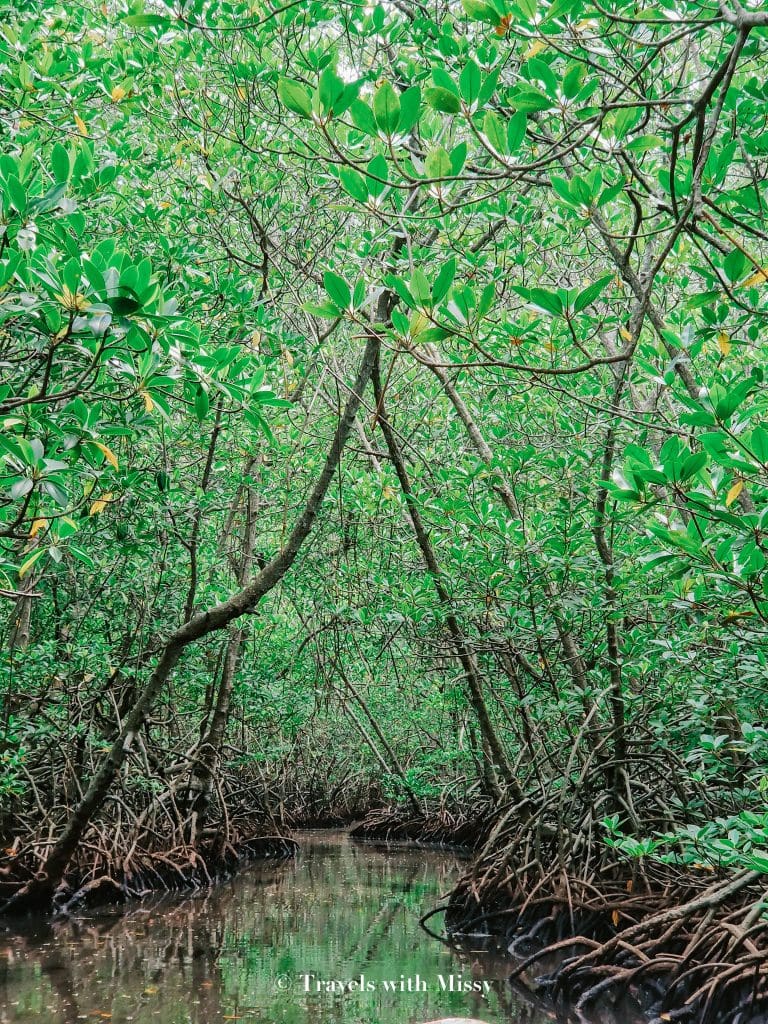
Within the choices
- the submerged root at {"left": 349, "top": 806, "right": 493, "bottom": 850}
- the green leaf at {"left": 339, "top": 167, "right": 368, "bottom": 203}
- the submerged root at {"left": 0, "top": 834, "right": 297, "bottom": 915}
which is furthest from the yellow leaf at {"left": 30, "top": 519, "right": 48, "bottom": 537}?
the submerged root at {"left": 349, "top": 806, "right": 493, "bottom": 850}

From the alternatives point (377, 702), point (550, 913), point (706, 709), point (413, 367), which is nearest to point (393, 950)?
point (550, 913)

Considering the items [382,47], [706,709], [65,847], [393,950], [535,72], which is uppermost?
[382,47]

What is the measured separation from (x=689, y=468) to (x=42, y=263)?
1.41 meters

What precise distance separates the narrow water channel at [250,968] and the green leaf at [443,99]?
3.69 m

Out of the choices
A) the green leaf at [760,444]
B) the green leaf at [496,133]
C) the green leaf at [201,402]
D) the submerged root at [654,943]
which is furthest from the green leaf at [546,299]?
the submerged root at [654,943]

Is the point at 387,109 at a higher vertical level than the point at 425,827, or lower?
higher

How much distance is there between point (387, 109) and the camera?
1527 mm

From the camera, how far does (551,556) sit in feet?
12.6

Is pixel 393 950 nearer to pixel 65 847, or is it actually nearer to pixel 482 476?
pixel 65 847

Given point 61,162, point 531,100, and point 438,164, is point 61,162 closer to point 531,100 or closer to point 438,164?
point 438,164

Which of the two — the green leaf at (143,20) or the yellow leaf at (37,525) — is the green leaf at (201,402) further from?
the green leaf at (143,20)

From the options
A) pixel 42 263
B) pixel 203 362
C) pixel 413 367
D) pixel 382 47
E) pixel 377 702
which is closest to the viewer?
pixel 42 263

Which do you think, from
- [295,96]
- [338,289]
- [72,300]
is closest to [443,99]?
[295,96]

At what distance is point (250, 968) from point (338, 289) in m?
4.11
